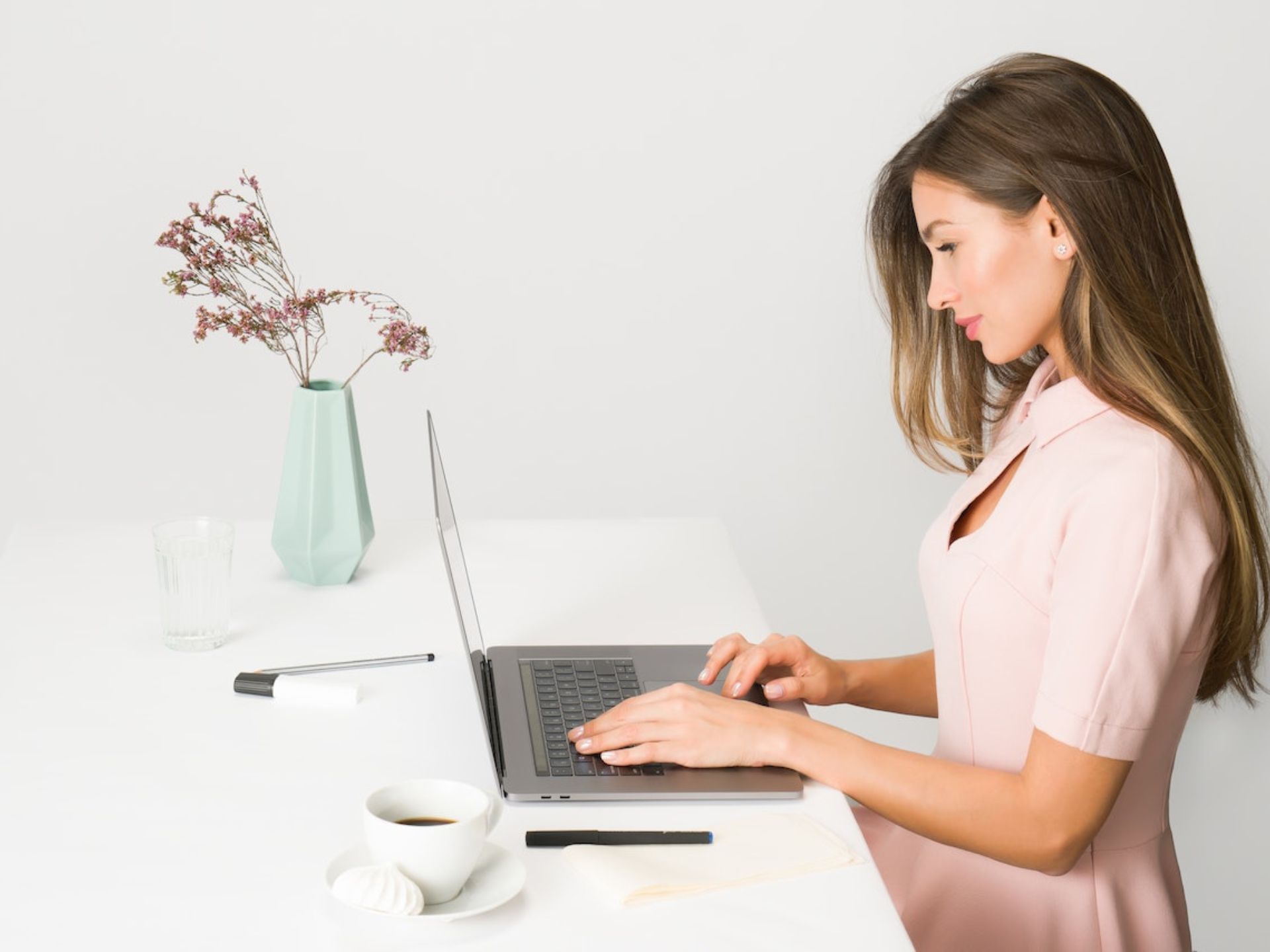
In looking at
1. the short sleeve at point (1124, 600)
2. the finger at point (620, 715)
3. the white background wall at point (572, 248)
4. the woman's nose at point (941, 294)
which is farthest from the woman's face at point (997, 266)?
the white background wall at point (572, 248)

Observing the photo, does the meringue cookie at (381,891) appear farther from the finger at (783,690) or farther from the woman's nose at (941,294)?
the woman's nose at (941,294)

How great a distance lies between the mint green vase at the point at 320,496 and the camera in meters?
1.58

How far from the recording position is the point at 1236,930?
2414mm

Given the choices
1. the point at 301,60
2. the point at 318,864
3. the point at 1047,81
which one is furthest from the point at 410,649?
the point at 301,60

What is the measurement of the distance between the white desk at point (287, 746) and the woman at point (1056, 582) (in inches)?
3.4

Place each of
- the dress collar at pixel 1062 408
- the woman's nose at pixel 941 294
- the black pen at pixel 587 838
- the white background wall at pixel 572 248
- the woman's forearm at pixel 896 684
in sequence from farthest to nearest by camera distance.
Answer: the white background wall at pixel 572 248 → the woman's forearm at pixel 896 684 → the woman's nose at pixel 941 294 → the dress collar at pixel 1062 408 → the black pen at pixel 587 838

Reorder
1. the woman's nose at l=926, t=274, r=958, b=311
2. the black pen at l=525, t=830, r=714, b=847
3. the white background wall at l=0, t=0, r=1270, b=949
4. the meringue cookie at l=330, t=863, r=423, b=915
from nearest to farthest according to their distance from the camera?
the meringue cookie at l=330, t=863, r=423, b=915 < the black pen at l=525, t=830, r=714, b=847 < the woman's nose at l=926, t=274, r=958, b=311 < the white background wall at l=0, t=0, r=1270, b=949

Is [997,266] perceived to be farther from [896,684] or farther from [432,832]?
[432,832]

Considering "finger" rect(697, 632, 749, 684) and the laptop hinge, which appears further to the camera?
"finger" rect(697, 632, 749, 684)

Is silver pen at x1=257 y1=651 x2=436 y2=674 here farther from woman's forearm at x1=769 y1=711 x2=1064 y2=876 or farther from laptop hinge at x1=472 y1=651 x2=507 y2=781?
woman's forearm at x1=769 y1=711 x2=1064 y2=876

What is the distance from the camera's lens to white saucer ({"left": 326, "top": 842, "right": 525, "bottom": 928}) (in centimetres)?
92

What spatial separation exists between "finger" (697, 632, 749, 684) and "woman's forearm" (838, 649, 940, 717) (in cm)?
17

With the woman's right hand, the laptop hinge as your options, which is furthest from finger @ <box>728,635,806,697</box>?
the laptop hinge

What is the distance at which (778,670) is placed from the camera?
→ 1409mm
